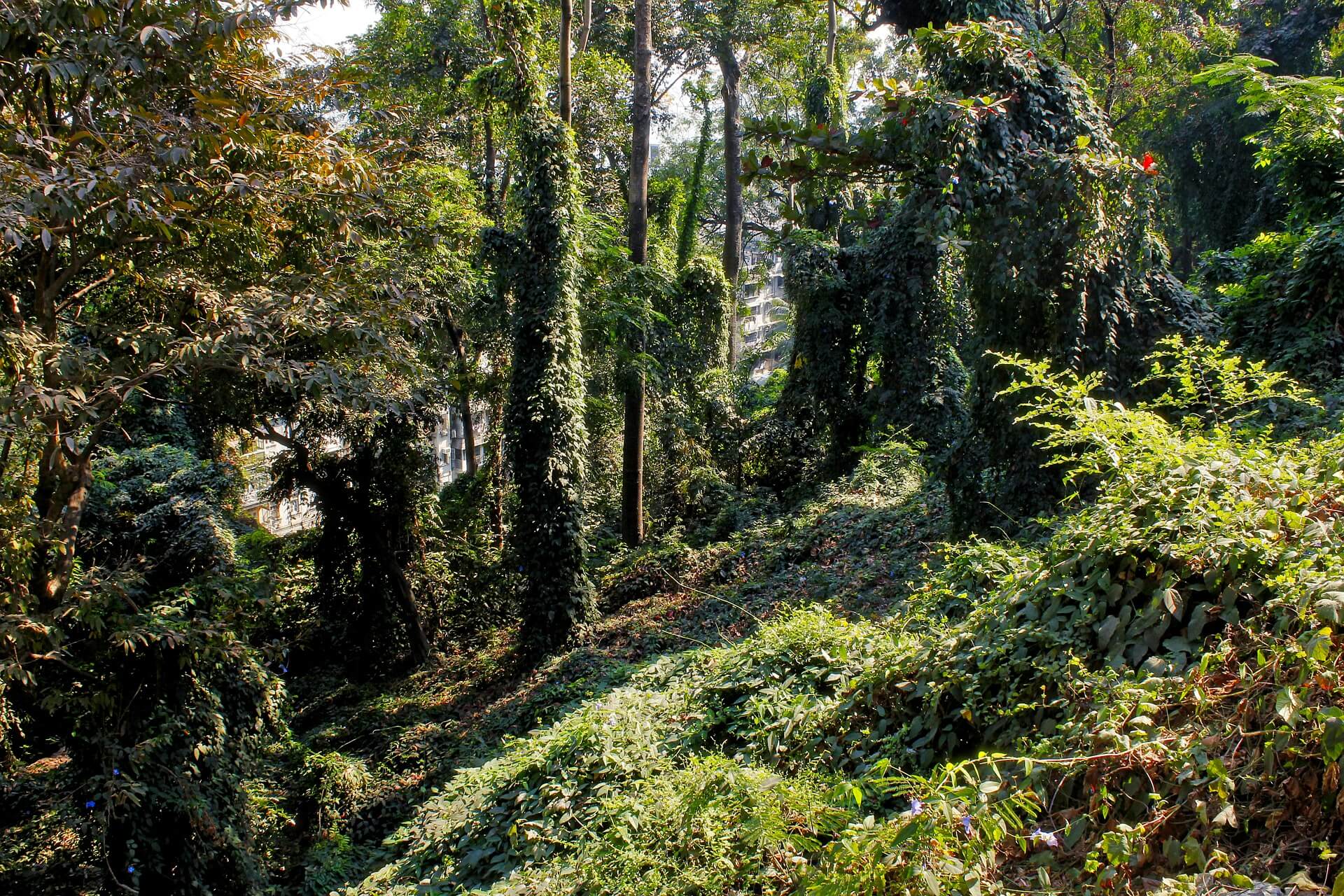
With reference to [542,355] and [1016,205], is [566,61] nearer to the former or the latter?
[542,355]

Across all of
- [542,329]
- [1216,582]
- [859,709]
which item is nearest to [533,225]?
[542,329]

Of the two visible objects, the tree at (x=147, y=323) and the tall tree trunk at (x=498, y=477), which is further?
the tall tree trunk at (x=498, y=477)

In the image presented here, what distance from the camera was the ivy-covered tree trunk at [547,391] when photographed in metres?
9.44

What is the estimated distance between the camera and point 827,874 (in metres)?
2.43

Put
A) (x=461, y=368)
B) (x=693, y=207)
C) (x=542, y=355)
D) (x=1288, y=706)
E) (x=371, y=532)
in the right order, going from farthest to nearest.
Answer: (x=693, y=207), (x=461, y=368), (x=371, y=532), (x=542, y=355), (x=1288, y=706)

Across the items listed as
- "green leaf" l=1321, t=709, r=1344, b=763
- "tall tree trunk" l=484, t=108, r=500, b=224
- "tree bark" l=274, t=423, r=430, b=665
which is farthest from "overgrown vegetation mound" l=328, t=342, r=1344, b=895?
"tall tree trunk" l=484, t=108, r=500, b=224

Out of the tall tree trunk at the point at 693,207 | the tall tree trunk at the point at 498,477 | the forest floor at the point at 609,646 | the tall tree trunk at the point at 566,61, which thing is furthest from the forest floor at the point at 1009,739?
the tall tree trunk at the point at 693,207

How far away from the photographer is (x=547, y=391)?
9.40 meters

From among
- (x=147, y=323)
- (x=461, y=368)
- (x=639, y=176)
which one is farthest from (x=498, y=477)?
(x=147, y=323)

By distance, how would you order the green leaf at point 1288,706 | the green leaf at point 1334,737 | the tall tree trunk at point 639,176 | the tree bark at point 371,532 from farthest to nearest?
the tall tree trunk at point 639,176 < the tree bark at point 371,532 < the green leaf at point 1288,706 < the green leaf at point 1334,737

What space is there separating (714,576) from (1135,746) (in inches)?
310

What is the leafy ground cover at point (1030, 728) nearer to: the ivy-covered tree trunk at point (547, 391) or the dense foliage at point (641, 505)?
the dense foliage at point (641, 505)

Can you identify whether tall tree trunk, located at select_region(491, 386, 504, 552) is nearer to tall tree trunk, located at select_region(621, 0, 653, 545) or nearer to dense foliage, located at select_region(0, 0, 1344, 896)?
dense foliage, located at select_region(0, 0, 1344, 896)

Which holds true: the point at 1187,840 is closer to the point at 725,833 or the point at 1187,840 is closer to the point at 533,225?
the point at 725,833
